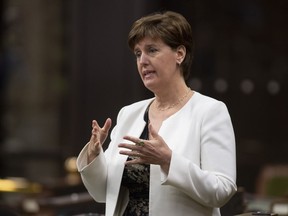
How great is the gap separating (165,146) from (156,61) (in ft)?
1.35

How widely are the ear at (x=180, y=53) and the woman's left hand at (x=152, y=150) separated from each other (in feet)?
1.41

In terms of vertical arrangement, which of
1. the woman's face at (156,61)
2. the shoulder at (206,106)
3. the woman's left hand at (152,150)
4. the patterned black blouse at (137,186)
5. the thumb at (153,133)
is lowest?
the patterned black blouse at (137,186)

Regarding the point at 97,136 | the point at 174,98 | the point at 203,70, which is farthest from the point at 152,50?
the point at 203,70

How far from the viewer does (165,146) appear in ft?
12.5

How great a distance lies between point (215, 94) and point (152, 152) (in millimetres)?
5926

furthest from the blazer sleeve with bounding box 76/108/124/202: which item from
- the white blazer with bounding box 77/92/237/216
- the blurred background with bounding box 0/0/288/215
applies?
the blurred background with bounding box 0/0/288/215

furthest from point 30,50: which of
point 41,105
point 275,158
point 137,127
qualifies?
point 137,127

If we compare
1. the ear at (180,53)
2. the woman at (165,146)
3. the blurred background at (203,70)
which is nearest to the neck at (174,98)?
the woman at (165,146)

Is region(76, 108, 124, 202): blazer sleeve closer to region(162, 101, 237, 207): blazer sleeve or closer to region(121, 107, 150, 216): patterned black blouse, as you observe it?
region(121, 107, 150, 216): patterned black blouse

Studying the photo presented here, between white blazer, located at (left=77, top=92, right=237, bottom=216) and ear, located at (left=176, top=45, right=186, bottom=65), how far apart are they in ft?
0.54

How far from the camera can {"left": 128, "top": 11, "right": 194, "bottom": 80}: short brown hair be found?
4.06m

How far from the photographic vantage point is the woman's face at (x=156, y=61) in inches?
160

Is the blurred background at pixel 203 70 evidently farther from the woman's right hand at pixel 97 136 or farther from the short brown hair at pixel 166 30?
the short brown hair at pixel 166 30

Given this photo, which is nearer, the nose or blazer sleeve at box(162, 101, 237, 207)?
blazer sleeve at box(162, 101, 237, 207)
